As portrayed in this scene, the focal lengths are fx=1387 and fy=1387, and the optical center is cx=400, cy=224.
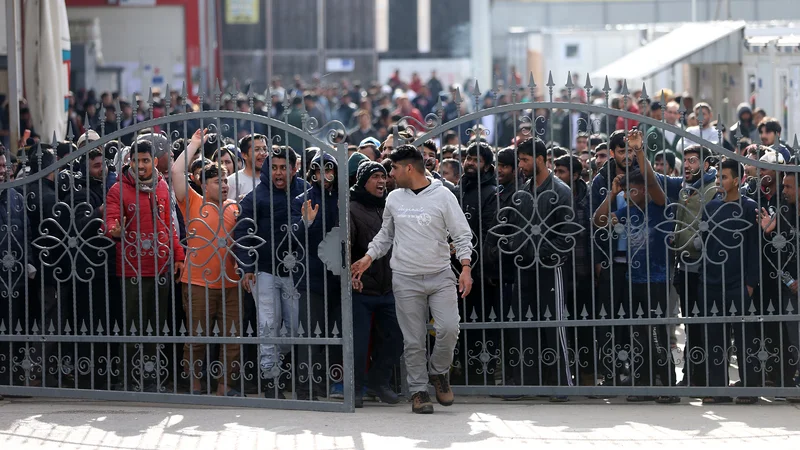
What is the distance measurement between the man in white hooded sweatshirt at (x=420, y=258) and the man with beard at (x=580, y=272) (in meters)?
0.86

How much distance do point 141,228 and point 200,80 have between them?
87.4 feet

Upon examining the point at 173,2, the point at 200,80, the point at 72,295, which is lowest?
the point at 72,295

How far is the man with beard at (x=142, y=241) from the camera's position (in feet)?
29.9

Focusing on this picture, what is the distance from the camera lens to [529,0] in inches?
1661

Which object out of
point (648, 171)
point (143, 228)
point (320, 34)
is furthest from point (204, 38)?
point (648, 171)

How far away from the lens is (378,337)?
9430mm

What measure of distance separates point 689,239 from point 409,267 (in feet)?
6.04

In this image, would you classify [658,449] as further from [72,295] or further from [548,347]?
[72,295]

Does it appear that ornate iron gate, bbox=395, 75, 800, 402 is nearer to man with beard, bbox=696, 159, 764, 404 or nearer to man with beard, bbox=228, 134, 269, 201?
man with beard, bbox=696, 159, 764, 404

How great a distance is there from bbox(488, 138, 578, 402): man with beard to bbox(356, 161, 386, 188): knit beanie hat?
861mm

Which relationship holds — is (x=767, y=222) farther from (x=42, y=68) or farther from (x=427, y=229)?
(x=42, y=68)

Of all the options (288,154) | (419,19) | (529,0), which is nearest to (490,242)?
(288,154)

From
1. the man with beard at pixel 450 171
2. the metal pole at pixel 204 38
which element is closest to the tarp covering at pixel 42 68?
the man with beard at pixel 450 171

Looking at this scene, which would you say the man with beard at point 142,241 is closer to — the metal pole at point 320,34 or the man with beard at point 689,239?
the man with beard at point 689,239
